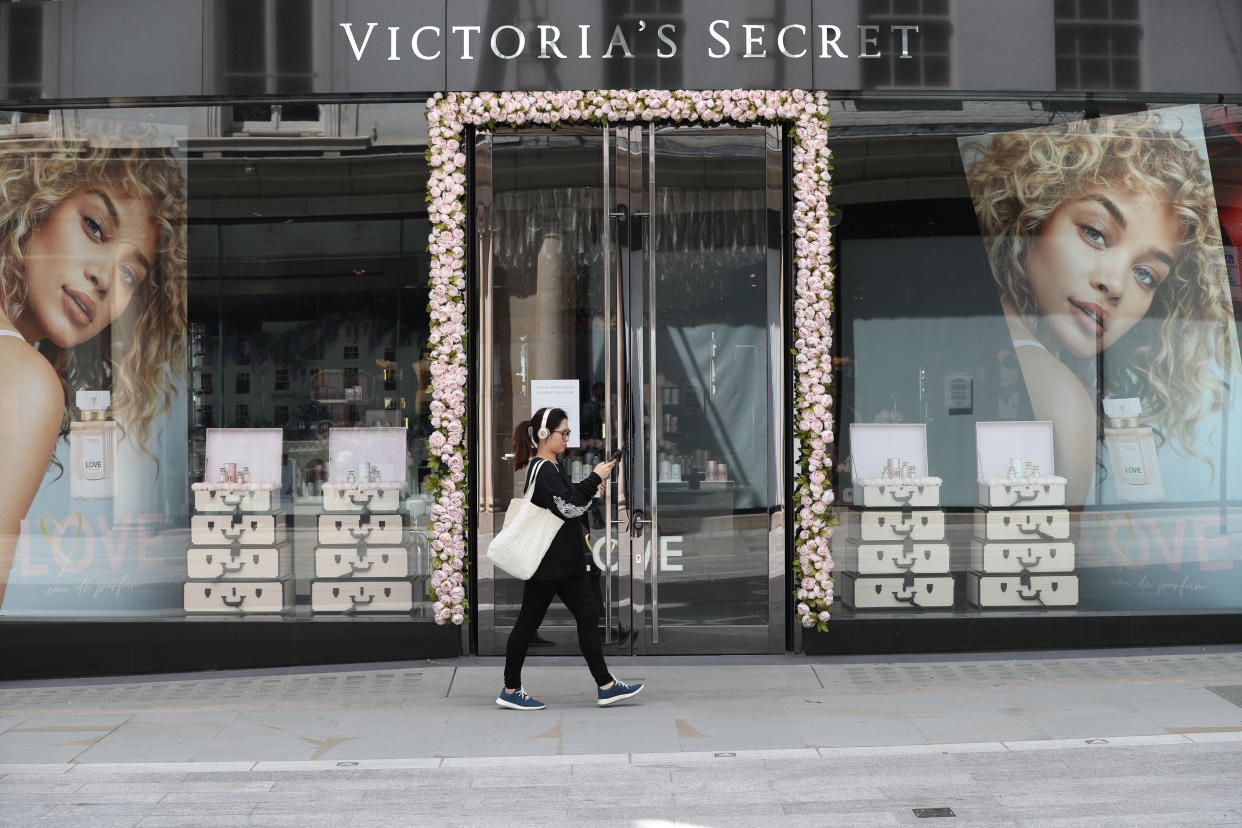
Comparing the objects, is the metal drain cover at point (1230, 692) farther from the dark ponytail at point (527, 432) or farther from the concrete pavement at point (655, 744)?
the dark ponytail at point (527, 432)

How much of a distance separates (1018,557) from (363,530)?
16.0ft

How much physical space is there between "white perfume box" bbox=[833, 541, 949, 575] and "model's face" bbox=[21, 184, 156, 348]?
567cm

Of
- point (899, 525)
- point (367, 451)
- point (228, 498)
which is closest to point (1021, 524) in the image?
point (899, 525)

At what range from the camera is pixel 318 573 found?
909cm

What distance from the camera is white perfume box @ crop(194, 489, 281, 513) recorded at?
9109 millimetres

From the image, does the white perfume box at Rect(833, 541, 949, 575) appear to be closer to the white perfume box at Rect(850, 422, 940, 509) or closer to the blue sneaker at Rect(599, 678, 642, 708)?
the white perfume box at Rect(850, 422, 940, 509)

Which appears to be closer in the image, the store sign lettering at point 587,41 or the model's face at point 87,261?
the store sign lettering at point 587,41

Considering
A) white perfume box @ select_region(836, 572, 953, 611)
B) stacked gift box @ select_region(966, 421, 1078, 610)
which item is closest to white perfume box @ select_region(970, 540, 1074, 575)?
stacked gift box @ select_region(966, 421, 1078, 610)

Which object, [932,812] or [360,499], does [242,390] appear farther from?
[932,812]

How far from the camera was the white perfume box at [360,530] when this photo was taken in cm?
914

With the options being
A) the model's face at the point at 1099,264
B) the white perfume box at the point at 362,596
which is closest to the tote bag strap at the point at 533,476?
the white perfume box at the point at 362,596

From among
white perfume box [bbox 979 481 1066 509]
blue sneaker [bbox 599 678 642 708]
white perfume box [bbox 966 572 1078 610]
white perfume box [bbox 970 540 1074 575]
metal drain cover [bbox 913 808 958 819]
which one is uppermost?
white perfume box [bbox 979 481 1066 509]

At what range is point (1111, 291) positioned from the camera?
9.44 meters

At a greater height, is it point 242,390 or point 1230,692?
point 242,390
